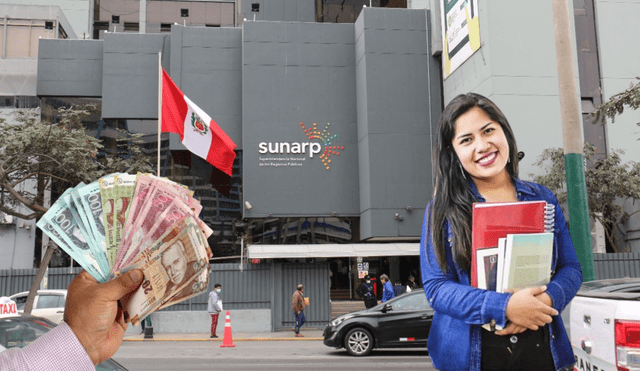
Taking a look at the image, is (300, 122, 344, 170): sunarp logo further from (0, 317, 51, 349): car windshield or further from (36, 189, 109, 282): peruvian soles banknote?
(36, 189, 109, 282): peruvian soles banknote

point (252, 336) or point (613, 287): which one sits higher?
point (613, 287)

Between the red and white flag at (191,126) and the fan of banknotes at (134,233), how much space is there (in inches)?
671

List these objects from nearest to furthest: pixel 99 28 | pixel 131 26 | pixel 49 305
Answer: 1. pixel 49 305
2. pixel 99 28
3. pixel 131 26

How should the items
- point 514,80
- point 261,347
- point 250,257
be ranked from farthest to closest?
1. point 250,257
2. point 514,80
3. point 261,347

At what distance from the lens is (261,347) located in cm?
1811

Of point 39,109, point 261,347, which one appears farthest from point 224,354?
point 39,109

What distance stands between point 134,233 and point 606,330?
2.89m

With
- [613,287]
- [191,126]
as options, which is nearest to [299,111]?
[191,126]

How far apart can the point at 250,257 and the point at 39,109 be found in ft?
39.7

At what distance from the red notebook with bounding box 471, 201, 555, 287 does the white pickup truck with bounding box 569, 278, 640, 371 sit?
1.16 metres

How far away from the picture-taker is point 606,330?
3.51m

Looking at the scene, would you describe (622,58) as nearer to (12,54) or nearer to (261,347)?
(261,347)

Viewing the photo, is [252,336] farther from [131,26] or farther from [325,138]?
[131,26]

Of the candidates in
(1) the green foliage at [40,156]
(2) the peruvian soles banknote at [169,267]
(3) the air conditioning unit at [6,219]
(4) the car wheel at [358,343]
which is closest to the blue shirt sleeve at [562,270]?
(2) the peruvian soles banknote at [169,267]
